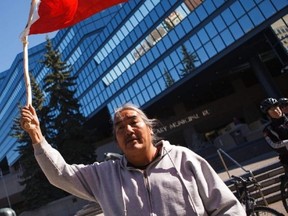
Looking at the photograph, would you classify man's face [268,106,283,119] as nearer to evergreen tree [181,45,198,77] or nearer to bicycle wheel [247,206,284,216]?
bicycle wheel [247,206,284,216]

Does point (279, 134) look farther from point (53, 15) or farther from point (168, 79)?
point (168, 79)

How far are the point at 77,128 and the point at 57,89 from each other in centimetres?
419

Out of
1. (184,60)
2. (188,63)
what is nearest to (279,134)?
(188,63)

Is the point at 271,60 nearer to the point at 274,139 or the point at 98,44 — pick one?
the point at 98,44

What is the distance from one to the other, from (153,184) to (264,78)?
3542cm

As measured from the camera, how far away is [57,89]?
106 ft

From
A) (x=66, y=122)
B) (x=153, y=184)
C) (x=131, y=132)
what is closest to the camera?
(x=153, y=184)

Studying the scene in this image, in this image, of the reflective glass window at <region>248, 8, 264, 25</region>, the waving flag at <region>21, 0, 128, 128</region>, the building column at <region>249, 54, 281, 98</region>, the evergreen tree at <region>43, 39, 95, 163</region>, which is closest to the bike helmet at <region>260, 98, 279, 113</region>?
the waving flag at <region>21, 0, 128, 128</region>

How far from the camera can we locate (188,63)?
37125 mm

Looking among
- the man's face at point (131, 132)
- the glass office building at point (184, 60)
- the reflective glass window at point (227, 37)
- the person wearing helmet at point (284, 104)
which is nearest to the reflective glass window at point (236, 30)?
the glass office building at point (184, 60)

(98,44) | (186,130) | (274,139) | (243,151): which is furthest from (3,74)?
Result: (274,139)

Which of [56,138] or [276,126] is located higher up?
[56,138]

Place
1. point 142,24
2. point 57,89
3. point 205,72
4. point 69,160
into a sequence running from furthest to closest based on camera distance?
point 142,24 → point 205,72 → point 57,89 → point 69,160

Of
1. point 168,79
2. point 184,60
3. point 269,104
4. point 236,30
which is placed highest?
point 184,60
